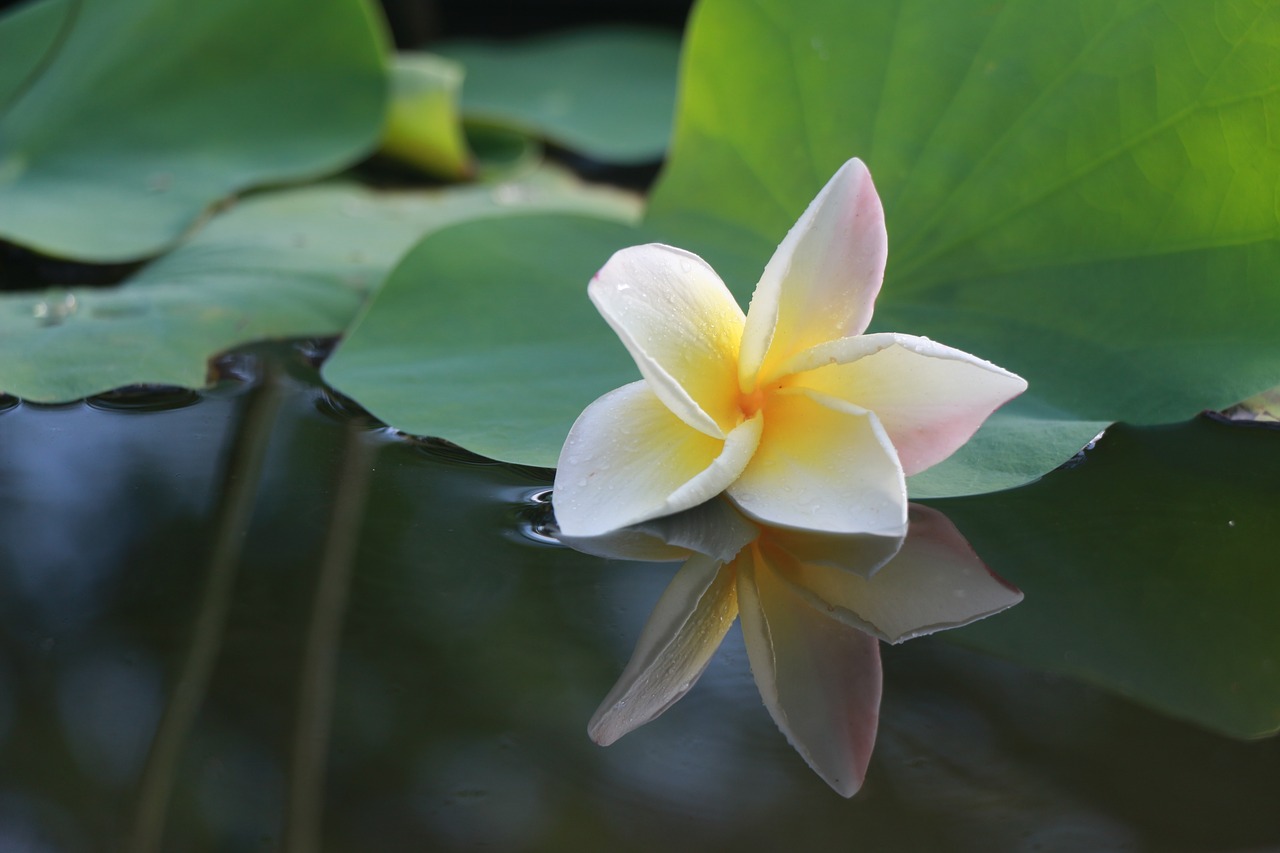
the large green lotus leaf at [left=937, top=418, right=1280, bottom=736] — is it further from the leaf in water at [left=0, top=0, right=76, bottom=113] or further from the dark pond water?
the leaf in water at [left=0, top=0, right=76, bottom=113]

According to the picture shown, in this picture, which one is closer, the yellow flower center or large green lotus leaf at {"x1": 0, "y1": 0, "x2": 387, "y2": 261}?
the yellow flower center

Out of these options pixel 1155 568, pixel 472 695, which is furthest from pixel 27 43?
pixel 1155 568

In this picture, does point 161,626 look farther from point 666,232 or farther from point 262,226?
point 262,226

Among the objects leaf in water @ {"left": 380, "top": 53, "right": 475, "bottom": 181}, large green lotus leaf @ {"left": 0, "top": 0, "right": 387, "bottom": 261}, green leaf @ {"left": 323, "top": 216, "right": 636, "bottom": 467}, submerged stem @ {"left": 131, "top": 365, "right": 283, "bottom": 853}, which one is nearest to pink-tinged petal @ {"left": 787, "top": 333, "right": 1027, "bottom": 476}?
green leaf @ {"left": 323, "top": 216, "right": 636, "bottom": 467}

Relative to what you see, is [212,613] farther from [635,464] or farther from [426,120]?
[426,120]

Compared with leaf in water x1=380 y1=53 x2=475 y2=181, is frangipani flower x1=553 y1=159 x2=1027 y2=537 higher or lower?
higher

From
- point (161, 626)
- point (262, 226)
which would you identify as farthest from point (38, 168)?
point (161, 626)

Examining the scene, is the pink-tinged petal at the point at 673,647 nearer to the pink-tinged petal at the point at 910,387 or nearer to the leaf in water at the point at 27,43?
the pink-tinged petal at the point at 910,387
